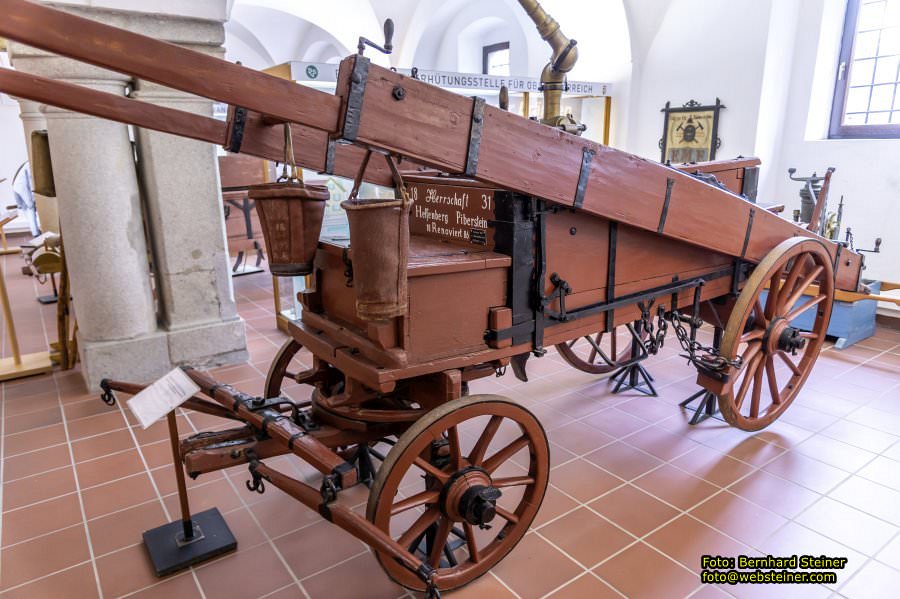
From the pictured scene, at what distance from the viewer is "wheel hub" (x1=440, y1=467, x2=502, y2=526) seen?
228 cm

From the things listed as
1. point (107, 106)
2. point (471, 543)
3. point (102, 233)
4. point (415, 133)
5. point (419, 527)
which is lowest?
point (471, 543)

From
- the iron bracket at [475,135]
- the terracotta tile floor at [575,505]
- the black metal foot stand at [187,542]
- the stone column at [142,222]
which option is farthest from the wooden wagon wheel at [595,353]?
the stone column at [142,222]

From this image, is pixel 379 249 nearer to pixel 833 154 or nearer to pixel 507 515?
pixel 507 515

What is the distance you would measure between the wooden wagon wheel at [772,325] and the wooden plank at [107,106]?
278 cm

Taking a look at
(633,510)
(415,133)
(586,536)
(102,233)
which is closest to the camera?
(415,133)

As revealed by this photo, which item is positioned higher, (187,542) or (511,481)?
(511,481)

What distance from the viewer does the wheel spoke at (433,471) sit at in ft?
7.30

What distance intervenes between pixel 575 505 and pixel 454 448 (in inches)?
44.2

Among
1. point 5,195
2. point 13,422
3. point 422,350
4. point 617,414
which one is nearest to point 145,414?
point 422,350

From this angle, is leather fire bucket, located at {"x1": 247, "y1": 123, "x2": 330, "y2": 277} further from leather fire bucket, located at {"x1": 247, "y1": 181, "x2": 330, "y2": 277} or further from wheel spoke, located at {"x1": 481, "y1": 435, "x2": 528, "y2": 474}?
wheel spoke, located at {"x1": 481, "y1": 435, "x2": 528, "y2": 474}

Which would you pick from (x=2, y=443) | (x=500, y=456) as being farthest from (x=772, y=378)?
(x=2, y=443)

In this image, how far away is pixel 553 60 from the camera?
3143 mm

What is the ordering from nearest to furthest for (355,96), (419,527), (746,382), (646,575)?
(355,96) < (419,527) < (646,575) < (746,382)

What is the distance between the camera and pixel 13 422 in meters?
4.10
